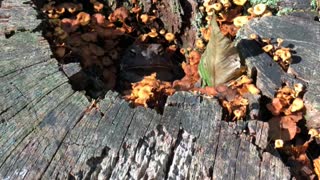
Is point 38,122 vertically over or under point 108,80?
over

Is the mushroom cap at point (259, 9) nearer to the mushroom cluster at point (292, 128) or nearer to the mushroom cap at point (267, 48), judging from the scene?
the mushroom cap at point (267, 48)

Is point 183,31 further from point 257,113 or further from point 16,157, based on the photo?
point 16,157

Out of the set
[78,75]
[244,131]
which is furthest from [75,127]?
[244,131]

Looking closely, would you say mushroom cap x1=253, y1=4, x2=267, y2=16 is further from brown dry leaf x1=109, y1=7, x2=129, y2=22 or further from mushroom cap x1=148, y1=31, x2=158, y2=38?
brown dry leaf x1=109, y1=7, x2=129, y2=22

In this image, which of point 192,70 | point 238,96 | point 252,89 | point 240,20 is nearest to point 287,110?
point 252,89

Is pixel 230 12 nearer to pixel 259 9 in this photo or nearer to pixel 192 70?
pixel 259 9

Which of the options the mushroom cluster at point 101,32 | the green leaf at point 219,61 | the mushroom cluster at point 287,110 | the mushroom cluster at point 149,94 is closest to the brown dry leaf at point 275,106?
the mushroom cluster at point 287,110
